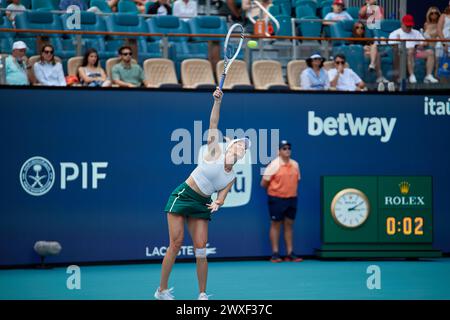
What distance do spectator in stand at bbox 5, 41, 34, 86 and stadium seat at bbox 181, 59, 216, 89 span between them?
2839 mm

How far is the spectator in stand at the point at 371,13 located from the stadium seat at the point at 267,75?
2.43 metres

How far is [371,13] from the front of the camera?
19625 millimetres

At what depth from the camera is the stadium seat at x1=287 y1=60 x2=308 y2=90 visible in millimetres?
18188

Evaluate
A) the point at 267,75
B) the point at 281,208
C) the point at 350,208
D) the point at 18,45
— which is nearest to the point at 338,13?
the point at 267,75

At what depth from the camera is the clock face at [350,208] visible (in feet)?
58.6

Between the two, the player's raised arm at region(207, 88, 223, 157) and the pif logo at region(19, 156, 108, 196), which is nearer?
the player's raised arm at region(207, 88, 223, 157)

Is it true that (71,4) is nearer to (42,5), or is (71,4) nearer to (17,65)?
(42,5)

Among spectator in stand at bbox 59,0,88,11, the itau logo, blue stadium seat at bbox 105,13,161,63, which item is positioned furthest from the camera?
spectator in stand at bbox 59,0,88,11

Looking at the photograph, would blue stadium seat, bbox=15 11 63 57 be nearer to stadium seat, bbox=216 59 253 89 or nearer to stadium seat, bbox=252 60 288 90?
stadium seat, bbox=216 59 253 89

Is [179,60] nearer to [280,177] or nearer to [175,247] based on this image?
[280,177]

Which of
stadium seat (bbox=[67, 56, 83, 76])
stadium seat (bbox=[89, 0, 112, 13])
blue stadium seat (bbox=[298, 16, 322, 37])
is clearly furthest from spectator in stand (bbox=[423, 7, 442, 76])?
stadium seat (bbox=[67, 56, 83, 76])

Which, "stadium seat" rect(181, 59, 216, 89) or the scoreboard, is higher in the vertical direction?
"stadium seat" rect(181, 59, 216, 89)

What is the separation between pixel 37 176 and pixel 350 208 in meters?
5.60

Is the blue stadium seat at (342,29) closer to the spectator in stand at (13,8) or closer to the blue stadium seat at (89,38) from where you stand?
the blue stadium seat at (89,38)
